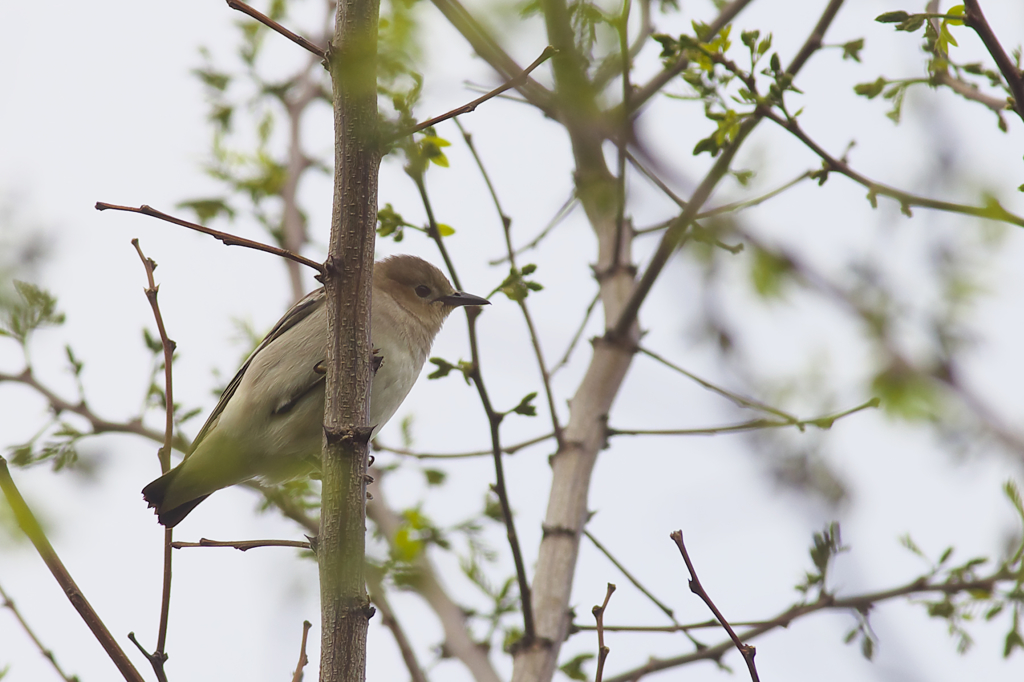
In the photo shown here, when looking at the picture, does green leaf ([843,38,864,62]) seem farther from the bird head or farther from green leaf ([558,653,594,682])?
green leaf ([558,653,594,682])

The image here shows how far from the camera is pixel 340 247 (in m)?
3.03

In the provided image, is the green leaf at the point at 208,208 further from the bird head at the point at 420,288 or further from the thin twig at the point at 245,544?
the thin twig at the point at 245,544

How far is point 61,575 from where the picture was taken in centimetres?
287

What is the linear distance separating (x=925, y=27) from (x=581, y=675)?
10.9ft

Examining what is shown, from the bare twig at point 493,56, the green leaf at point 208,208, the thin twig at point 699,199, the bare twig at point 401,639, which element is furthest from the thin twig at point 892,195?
the green leaf at point 208,208

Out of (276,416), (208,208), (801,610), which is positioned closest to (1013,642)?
(801,610)

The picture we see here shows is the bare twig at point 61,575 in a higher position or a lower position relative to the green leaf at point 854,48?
lower

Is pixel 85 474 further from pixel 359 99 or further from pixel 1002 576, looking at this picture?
pixel 1002 576

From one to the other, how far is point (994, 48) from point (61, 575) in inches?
125

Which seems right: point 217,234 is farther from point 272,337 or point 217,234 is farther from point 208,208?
point 208,208

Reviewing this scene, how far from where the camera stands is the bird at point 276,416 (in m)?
5.05

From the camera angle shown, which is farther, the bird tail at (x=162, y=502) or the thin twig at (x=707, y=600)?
the bird tail at (x=162, y=502)

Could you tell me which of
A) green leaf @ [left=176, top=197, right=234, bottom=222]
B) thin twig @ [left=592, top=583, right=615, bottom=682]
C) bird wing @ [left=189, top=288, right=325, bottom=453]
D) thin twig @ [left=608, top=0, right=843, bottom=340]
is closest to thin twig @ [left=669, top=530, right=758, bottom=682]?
thin twig @ [left=592, top=583, right=615, bottom=682]

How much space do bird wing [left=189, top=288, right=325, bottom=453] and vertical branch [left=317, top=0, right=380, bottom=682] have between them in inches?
100
